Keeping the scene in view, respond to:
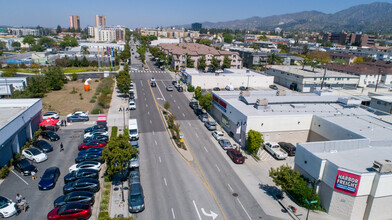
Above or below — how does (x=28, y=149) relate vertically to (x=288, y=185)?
below

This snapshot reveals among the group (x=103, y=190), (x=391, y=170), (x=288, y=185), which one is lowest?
(x=103, y=190)

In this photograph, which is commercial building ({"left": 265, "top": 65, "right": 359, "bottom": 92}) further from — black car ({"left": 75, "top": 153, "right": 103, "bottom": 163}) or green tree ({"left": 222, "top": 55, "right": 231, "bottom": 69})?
black car ({"left": 75, "top": 153, "right": 103, "bottom": 163})

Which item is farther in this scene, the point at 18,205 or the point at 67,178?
the point at 67,178

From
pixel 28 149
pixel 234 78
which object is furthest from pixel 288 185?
pixel 234 78

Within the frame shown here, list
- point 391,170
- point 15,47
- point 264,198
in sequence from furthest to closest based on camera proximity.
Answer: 1. point 15,47
2. point 264,198
3. point 391,170

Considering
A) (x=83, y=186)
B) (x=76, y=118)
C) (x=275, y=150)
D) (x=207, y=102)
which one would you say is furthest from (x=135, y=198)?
(x=207, y=102)

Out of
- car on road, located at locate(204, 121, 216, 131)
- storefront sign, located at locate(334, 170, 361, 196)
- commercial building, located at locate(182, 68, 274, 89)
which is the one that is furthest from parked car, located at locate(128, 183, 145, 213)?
commercial building, located at locate(182, 68, 274, 89)

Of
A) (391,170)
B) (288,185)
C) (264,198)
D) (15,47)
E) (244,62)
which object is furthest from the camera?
(15,47)

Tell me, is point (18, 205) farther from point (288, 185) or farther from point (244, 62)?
point (244, 62)
